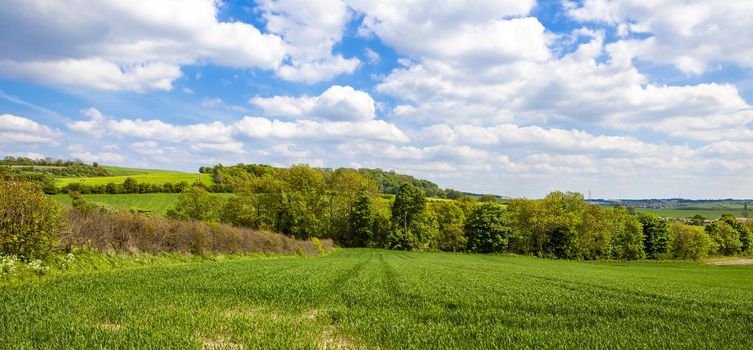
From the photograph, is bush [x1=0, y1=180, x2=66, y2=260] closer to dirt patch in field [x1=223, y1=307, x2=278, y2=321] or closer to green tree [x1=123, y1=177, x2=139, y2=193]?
dirt patch in field [x1=223, y1=307, x2=278, y2=321]

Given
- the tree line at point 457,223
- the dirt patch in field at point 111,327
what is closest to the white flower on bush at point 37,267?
the dirt patch in field at point 111,327

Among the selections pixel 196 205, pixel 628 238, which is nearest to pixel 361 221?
pixel 196 205

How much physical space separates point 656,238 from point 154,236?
102040 millimetres

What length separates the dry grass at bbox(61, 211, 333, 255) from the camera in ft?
66.9

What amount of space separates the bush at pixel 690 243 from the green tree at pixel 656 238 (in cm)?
399

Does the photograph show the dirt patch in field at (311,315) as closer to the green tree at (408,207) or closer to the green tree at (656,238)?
the green tree at (408,207)

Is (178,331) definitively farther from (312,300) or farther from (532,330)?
(532,330)

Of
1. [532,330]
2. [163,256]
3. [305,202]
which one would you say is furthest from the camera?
[305,202]

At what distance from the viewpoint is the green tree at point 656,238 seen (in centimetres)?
9056

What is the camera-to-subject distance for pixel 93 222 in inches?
828

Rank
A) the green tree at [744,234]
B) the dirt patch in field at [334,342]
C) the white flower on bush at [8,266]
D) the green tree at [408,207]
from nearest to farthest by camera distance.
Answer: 1. the dirt patch in field at [334,342]
2. the white flower on bush at [8,266]
3. the green tree at [408,207]
4. the green tree at [744,234]

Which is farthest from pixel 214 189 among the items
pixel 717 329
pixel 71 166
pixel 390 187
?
pixel 717 329

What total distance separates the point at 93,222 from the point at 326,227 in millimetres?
57987

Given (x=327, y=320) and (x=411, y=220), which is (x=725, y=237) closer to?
(x=411, y=220)
